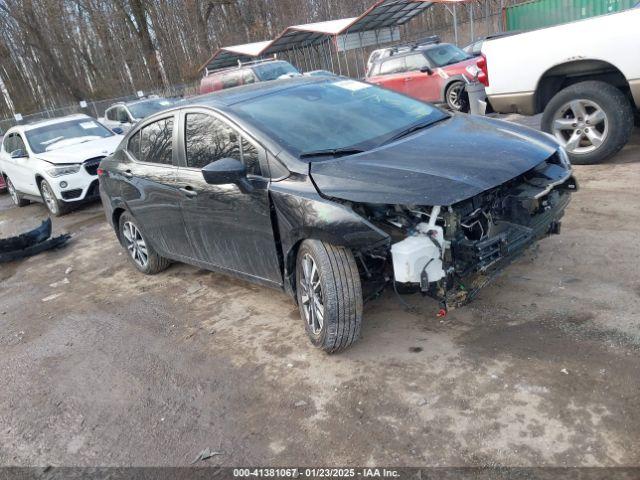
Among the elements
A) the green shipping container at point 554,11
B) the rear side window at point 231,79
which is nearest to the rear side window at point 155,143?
the rear side window at point 231,79

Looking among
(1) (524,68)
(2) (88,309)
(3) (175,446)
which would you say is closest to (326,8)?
(1) (524,68)

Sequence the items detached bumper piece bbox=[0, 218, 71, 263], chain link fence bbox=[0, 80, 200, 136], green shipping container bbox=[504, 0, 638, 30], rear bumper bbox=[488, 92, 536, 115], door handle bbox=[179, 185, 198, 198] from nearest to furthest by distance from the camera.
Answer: door handle bbox=[179, 185, 198, 198] → rear bumper bbox=[488, 92, 536, 115] → detached bumper piece bbox=[0, 218, 71, 263] → green shipping container bbox=[504, 0, 638, 30] → chain link fence bbox=[0, 80, 200, 136]

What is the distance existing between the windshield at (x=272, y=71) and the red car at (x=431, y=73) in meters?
3.31

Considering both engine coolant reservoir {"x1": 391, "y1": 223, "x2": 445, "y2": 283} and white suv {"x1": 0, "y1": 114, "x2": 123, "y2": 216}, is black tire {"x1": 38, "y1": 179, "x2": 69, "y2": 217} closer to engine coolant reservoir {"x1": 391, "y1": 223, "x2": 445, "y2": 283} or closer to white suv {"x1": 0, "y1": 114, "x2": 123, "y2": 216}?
white suv {"x1": 0, "y1": 114, "x2": 123, "y2": 216}

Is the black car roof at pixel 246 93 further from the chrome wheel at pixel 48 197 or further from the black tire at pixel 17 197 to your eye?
the black tire at pixel 17 197

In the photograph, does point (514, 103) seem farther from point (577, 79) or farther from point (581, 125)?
point (581, 125)

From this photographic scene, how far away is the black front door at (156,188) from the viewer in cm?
459

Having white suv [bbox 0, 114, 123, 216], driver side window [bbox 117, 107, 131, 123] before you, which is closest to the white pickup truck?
white suv [bbox 0, 114, 123, 216]

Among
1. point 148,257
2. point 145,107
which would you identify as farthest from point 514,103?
point 145,107

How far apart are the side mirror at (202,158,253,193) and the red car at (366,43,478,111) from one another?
937cm

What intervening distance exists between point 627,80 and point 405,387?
4599mm

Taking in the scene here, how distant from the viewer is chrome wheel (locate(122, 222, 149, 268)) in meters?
5.67

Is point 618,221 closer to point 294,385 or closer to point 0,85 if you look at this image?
point 294,385

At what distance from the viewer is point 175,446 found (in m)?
3.01
